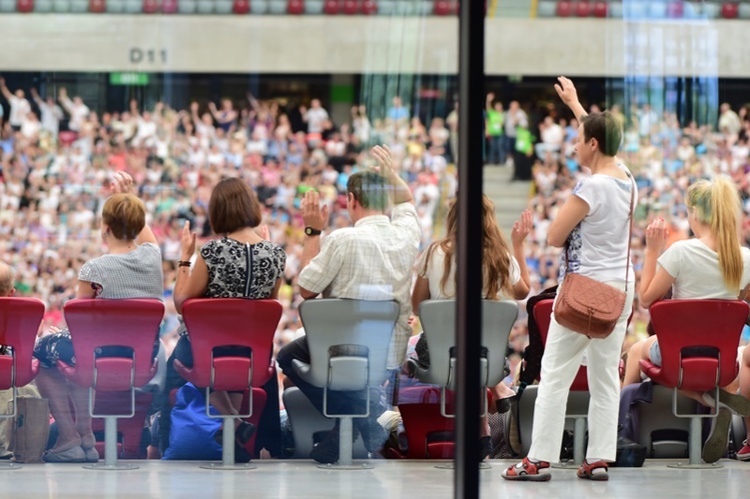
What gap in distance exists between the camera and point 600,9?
17.1 feet

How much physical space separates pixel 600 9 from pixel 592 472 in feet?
7.63

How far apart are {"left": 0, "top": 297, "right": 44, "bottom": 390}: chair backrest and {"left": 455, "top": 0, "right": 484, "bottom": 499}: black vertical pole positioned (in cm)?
176

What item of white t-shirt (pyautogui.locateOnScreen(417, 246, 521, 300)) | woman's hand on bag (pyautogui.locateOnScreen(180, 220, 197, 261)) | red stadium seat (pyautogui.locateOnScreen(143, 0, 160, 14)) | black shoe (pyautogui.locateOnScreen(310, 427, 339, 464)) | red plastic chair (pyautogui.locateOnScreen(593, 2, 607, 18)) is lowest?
black shoe (pyautogui.locateOnScreen(310, 427, 339, 464))

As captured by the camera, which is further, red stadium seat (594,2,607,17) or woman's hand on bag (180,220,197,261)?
red stadium seat (594,2,607,17)

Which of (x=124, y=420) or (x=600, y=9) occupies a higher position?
(x=600, y=9)

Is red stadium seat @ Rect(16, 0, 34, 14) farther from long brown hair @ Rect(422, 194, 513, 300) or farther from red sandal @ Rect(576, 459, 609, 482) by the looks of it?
red sandal @ Rect(576, 459, 609, 482)

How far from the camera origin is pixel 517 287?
13.1ft

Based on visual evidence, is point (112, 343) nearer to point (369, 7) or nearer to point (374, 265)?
point (374, 265)

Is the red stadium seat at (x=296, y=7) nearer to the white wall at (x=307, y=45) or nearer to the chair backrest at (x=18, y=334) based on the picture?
the white wall at (x=307, y=45)

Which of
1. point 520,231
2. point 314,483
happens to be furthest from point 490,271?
point 314,483

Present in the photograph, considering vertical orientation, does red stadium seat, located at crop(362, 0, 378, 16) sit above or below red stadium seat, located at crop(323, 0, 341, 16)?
below

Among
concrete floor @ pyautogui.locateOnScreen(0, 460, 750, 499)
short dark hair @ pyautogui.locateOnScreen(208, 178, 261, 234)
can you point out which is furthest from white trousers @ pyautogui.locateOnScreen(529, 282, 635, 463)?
short dark hair @ pyautogui.locateOnScreen(208, 178, 261, 234)

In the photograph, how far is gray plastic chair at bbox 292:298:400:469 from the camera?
3.87m

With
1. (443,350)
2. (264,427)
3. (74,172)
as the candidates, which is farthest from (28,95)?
(443,350)
